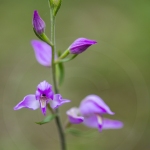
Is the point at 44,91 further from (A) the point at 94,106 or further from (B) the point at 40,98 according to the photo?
(A) the point at 94,106

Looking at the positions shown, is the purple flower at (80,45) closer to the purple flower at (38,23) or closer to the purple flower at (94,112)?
the purple flower at (38,23)

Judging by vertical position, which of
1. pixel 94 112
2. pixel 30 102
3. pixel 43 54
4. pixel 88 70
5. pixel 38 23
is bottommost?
pixel 88 70

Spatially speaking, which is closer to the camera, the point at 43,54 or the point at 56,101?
the point at 56,101

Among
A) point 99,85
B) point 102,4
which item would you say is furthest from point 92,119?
point 102,4

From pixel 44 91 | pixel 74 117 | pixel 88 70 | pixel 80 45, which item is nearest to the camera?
pixel 44 91

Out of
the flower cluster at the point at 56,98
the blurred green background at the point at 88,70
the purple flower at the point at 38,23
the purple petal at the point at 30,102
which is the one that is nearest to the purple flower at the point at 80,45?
the flower cluster at the point at 56,98

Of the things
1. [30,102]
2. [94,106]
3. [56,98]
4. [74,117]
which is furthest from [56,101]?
[94,106]

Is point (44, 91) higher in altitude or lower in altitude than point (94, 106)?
higher

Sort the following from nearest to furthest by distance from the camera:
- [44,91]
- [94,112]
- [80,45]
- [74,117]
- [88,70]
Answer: [44,91], [80,45], [74,117], [94,112], [88,70]
